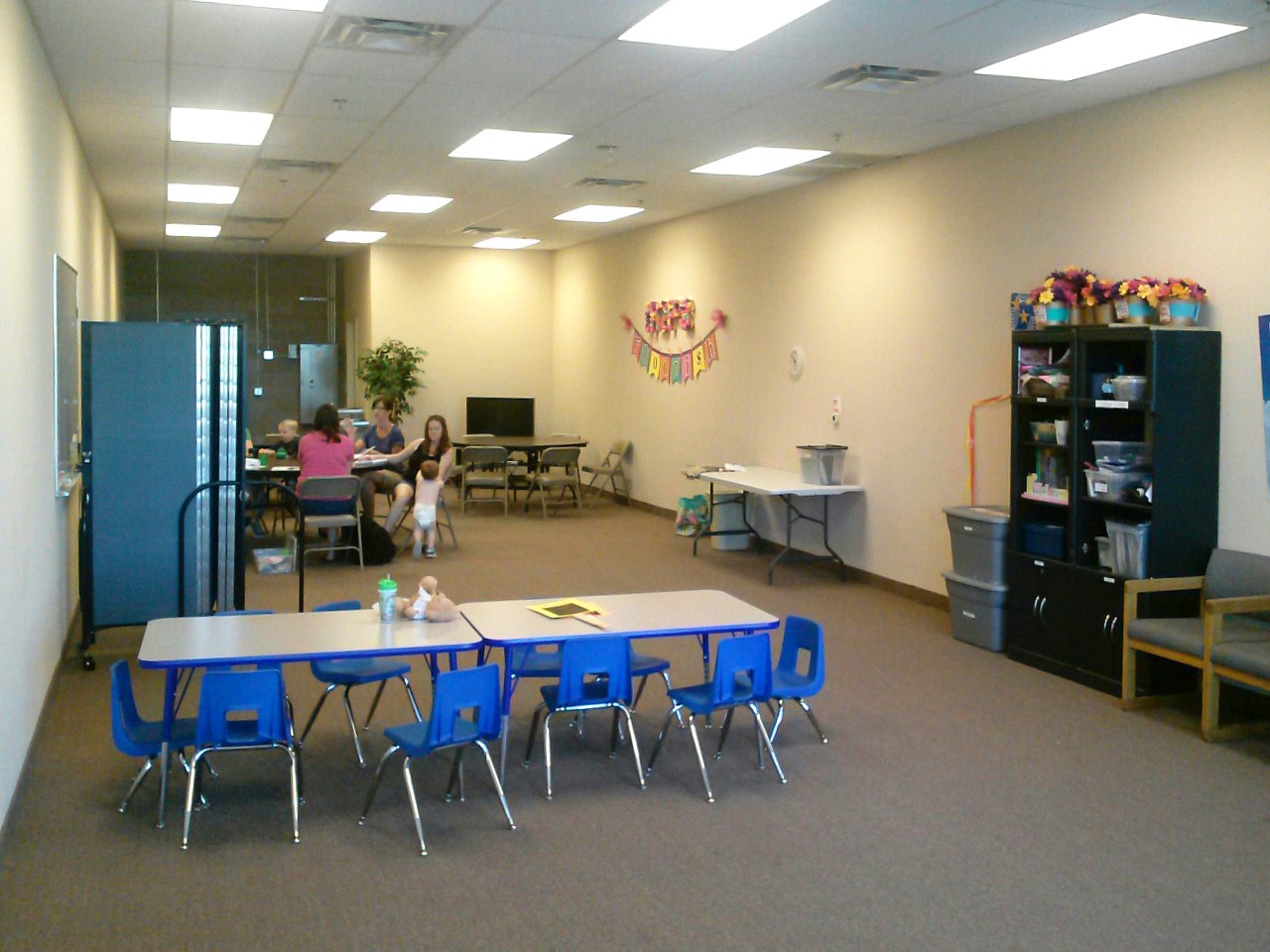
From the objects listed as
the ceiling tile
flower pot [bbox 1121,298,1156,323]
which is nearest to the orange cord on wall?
flower pot [bbox 1121,298,1156,323]

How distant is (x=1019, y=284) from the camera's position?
749 cm

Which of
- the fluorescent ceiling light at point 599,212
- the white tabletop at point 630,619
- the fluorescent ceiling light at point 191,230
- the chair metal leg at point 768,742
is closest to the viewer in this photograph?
the white tabletop at point 630,619

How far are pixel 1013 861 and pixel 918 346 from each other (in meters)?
4.93

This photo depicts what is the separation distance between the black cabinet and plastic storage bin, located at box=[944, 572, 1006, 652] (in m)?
0.09

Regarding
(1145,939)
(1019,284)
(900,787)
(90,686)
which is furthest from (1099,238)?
(90,686)

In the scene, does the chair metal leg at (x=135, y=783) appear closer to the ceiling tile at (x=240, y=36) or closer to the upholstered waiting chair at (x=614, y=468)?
the ceiling tile at (x=240, y=36)

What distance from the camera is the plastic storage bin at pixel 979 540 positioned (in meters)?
7.05

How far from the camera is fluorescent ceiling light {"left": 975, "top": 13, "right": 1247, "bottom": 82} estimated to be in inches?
209

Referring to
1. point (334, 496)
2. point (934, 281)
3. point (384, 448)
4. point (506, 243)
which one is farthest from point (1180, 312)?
point (506, 243)

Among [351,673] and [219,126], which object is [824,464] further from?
[351,673]

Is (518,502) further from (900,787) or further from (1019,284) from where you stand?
(900,787)

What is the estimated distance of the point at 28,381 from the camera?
5.19 m

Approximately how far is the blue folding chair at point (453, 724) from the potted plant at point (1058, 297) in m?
4.10

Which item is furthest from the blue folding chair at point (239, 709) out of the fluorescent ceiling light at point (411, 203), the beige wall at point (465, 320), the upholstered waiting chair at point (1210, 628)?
the beige wall at point (465, 320)
